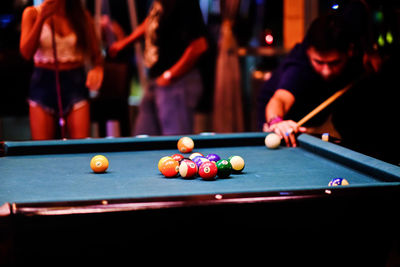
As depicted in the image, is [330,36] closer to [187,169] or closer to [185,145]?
[185,145]

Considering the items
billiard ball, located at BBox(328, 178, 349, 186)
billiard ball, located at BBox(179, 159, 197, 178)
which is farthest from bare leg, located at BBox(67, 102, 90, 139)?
billiard ball, located at BBox(328, 178, 349, 186)

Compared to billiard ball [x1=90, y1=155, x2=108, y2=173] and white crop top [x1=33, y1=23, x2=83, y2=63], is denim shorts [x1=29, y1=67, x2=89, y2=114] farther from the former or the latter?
billiard ball [x1=90, y1=155, x2=108, y2=173]

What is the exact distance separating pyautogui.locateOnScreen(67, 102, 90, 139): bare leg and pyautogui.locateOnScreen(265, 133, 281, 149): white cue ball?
54.6 inches

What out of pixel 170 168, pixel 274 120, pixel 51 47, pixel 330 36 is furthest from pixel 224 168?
pixel 51 47

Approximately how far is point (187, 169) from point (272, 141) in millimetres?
679

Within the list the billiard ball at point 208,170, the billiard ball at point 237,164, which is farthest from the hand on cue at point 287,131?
the billiard ball at point 208,170

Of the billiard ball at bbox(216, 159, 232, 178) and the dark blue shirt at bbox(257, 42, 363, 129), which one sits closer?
the billiard ball at bbox(216, 159, 232, 178)

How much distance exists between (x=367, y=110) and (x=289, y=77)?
0.60 m

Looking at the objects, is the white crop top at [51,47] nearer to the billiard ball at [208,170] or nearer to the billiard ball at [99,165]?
the billiard ball at [99,165]

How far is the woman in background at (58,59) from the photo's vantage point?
296 centimetres

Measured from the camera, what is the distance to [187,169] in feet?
5.47

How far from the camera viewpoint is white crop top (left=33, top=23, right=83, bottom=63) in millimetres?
3020

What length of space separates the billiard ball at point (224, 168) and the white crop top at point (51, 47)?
1739 millimetres

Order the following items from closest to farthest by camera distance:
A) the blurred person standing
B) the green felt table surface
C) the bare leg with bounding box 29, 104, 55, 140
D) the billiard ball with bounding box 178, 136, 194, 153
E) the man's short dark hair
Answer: the green felt table surface
the billiard ball with bounding box 178, 136, 194, 153
the man's short dark hair
the bare leg with bounding box 29, 104, 55, 140
the blurred person standing
